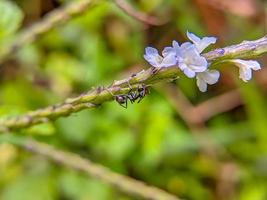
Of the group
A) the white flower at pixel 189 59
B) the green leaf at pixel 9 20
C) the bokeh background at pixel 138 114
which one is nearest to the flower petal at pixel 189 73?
the white flower at pixel 189 59

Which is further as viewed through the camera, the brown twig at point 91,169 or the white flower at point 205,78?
the brown twig at point 91,169

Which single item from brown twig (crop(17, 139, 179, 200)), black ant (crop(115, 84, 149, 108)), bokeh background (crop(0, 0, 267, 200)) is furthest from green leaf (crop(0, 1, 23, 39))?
black ant (crop(115, 84, 149, 108))

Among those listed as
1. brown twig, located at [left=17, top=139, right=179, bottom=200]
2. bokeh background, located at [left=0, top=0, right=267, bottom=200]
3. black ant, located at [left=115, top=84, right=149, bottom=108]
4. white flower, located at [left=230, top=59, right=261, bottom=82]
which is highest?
bokeh background, located at [left=0, top=0, right=267, bottom=200]

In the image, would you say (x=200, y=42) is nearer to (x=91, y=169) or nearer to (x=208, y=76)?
(x=208, y=76)

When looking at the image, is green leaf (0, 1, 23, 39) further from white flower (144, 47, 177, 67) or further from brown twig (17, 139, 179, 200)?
white flower (144, 47, 177, 67)

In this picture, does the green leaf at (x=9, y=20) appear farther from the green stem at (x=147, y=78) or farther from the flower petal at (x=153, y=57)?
the flower petal at (x=153, y=57)

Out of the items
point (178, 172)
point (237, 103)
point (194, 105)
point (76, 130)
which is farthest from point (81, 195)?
point (237, 103)

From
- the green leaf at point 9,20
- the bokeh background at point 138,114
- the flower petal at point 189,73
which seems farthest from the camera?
the bokeh background at point 138,114

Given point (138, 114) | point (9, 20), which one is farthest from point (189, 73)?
point (138, 114)

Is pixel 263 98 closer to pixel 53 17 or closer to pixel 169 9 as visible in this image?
pixel 169 9
